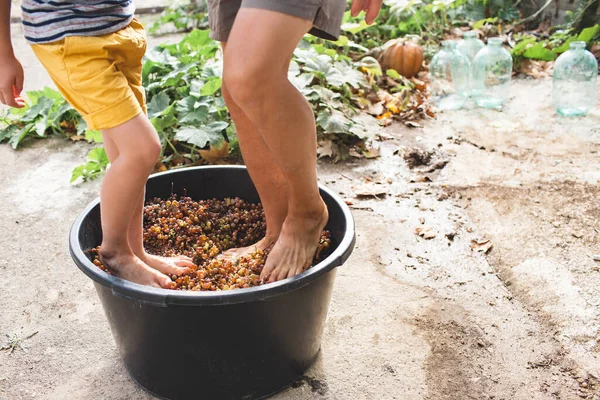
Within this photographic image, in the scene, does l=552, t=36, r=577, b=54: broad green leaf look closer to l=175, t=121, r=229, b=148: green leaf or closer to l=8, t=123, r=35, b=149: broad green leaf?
l=175, t=121, r=229, b=148: green leaf

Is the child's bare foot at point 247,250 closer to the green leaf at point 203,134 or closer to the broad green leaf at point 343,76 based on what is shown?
the green leaf at point 203,134

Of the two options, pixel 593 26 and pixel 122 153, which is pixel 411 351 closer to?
pixel 122 153

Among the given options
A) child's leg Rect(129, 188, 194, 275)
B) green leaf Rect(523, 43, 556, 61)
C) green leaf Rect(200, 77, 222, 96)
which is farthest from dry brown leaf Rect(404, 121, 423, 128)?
child's leg Rect(129, 188, 194, 275)

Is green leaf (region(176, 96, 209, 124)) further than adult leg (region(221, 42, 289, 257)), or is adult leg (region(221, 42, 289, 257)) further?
green leaf (region(176, 96, 209, 124))

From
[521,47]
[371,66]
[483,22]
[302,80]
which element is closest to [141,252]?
[302,80]

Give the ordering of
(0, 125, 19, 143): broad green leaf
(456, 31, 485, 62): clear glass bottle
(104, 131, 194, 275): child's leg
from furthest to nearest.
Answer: (456, 31, 485, 62): clear glass bottle, (0, 125, 19, 143): broad green leaf, (104, 131, 194, 275): child's leg

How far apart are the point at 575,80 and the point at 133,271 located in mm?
2896

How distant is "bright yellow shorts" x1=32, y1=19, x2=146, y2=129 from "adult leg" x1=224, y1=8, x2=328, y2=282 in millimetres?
294

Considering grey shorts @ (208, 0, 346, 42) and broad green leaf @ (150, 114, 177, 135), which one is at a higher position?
grey shorts @ (208, 0, 346, 42)

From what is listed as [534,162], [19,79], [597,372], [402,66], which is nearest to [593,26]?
[402,66]

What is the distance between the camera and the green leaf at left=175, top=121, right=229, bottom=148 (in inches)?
111

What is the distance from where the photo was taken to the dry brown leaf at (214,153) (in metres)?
2.92

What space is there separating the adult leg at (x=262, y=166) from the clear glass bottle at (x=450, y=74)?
2245 millimetres

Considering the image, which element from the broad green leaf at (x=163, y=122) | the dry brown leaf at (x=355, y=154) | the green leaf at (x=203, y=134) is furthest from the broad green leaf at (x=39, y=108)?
the dry brown leaf at (x=355, y=154)
